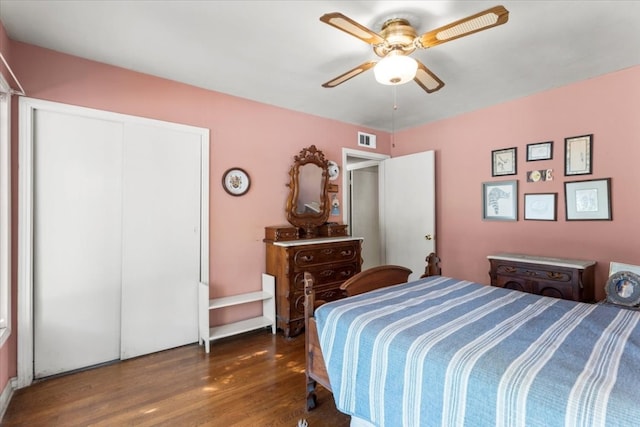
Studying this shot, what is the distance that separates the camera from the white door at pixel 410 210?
3797 mm

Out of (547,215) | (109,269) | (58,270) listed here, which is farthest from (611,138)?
(58,270)

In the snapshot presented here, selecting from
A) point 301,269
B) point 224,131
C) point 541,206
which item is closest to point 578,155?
point 541,206

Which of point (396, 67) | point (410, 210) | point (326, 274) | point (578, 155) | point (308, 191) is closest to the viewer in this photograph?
point (396, 67)

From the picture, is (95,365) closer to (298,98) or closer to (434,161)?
(298,98)

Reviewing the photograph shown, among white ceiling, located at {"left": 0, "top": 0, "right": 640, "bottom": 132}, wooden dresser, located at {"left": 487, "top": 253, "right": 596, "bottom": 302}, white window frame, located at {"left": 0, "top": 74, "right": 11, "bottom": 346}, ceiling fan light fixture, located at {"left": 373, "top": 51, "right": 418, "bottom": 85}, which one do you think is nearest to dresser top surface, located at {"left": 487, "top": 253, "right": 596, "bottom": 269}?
wooden dresser, located at {"left": 487, "top": 253, "right": 596, "bottom": 302}

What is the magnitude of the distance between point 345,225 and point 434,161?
137 centimetres

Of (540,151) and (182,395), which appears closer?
(182,395)

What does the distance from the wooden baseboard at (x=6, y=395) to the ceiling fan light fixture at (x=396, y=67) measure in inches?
121

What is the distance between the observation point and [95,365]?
7.95 feet

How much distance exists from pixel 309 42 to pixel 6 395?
121 inches

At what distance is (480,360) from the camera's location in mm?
1145

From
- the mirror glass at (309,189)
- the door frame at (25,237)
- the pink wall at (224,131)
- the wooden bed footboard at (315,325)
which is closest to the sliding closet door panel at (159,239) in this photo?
the pink wall at (224,131)

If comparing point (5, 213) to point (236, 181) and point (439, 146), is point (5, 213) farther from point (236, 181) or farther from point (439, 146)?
point (439, 146)

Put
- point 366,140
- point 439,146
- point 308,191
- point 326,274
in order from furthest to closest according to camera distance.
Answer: point 366,140 < point 439,146 < point 308,191 < point 326,274
